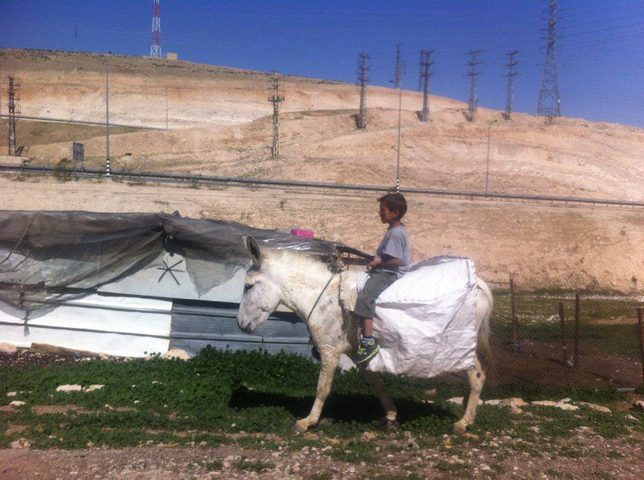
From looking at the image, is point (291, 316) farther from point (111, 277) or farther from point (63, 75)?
point (63, 75)

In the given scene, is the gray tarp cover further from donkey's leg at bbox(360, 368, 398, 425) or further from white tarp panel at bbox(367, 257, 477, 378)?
white tarp panel at bbox(367, 257, 477, 378)

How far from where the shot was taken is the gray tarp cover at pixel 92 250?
1132cm

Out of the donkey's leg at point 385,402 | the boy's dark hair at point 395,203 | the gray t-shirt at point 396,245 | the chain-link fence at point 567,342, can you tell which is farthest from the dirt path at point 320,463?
the chain-link fence at point 567,342

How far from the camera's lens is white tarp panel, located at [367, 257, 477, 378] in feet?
24.2

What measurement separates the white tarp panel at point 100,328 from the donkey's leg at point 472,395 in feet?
17.9

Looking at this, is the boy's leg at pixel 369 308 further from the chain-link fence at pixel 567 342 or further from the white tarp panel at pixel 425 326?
the chain-link fence at pixel 567 342

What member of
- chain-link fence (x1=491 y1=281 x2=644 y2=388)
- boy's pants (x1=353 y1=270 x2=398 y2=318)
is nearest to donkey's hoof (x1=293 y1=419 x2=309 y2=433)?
boy's pants (x1=353 y1=270 x2=398 y2=318)

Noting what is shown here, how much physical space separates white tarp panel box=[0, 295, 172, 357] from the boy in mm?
4907

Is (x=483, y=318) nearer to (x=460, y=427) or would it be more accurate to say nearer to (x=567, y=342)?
(x=460, y=427)

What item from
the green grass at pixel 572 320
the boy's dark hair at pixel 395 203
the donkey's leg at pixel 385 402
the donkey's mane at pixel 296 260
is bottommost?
the green grass at pixel 572 320

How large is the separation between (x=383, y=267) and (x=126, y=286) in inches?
224

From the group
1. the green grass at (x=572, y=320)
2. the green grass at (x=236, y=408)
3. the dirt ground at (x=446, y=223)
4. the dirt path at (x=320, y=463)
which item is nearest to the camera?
the dirt path at (x=320, y=463)

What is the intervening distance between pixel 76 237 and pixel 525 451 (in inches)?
313

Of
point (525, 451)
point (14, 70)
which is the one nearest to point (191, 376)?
point (525, 451)
